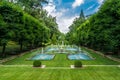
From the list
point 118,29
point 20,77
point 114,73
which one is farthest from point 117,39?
point 20,77

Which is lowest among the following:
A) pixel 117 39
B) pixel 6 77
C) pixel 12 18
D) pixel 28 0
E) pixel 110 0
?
pixel 6 77

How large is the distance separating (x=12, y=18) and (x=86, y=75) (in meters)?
18.7

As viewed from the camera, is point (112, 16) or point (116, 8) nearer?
point (116, 8)

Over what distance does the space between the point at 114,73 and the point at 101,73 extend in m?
1.18

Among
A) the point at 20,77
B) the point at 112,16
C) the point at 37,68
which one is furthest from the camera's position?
the point at 112,16

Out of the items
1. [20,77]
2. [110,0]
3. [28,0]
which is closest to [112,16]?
[110,0]

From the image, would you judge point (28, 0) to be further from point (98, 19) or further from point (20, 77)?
point (20, 77)

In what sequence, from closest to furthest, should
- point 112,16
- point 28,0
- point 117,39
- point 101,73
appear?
point 101,73 → point 117,39 → point 112,16 → point 28,0

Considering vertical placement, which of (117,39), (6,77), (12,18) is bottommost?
(6,77)

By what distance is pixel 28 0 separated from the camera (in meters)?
74.6

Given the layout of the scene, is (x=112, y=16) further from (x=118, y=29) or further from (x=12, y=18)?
(x=12, y=18)

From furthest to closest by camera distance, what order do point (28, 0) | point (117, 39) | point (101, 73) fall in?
point (28, 0) → point (117, 39) → point (101, 73)

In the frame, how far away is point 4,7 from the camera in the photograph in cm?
3256

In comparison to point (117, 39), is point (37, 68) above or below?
below
